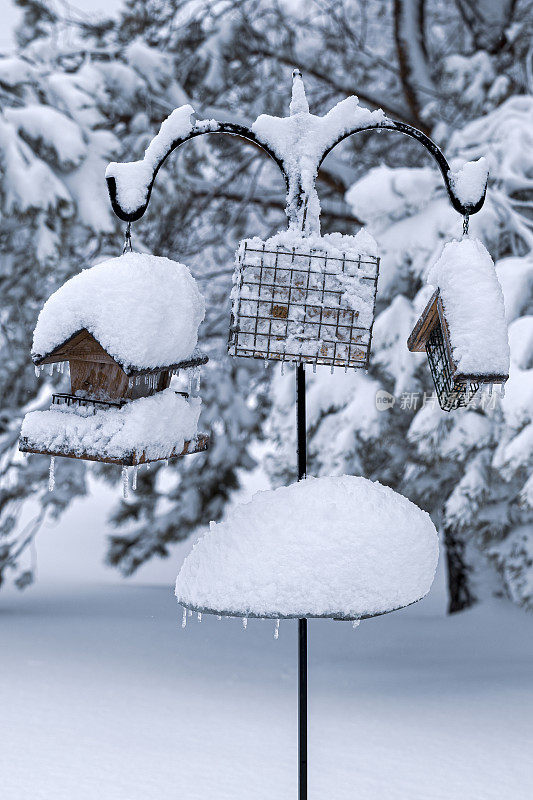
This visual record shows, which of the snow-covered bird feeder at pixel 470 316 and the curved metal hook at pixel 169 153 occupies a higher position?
the curved metal hook at pixel 169 153

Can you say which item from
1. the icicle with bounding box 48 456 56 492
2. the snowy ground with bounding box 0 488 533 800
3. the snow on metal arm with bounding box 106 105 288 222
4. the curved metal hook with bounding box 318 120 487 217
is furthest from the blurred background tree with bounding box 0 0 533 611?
the icicle with bounding box 48 456 56 492

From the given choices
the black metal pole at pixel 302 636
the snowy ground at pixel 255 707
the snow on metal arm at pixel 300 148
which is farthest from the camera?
A: the snowy ground at pixel 255 707

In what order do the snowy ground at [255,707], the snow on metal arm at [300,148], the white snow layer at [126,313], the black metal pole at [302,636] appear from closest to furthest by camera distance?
the white snow layer at [126,313] < the snow on metal arm at [300,148] < the black metal pole at [302,636] < the snowy ground at [255,707]

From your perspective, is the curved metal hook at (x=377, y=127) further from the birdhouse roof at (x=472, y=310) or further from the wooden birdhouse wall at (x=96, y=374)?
the wooden birdhouse wall at (x=96, y=374)

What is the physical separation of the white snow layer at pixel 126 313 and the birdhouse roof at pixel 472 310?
31.2 inches

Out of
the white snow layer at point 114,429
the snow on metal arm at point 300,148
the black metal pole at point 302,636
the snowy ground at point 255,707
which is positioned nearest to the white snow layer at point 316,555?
the black metal pole at point 302,636

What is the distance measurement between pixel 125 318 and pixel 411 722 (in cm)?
436

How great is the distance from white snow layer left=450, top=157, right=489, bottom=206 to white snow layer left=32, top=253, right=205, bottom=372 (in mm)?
937

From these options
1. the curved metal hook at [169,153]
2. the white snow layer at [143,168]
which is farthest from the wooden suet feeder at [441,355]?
the white snow layer at [143,168]

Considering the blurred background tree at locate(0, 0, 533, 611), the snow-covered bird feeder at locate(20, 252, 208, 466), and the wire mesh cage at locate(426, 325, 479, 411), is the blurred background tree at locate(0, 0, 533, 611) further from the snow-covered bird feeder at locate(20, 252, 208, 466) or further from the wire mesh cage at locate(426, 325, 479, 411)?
the snow-covered bird feeder at locate(20, 252, 208, 466)

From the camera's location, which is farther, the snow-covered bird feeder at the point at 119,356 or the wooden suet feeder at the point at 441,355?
the wooden suet feeder at the point at 441,355

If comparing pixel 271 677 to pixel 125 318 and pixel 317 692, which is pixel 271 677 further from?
pixel 125 318

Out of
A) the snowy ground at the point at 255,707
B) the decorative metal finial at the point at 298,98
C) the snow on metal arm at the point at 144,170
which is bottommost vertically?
the snowy ground at the point at 255,707

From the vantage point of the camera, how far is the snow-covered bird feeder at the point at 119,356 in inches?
105
